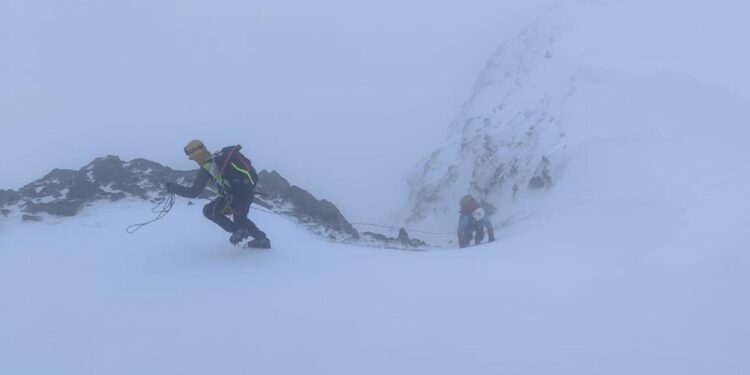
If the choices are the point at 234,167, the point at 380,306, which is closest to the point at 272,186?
the point at 234,167

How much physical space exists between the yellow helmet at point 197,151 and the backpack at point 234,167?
4.8 inches

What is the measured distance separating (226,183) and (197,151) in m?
0.47

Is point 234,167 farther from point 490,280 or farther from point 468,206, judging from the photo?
point 468,206

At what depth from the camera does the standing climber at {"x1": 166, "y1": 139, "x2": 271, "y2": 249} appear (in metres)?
7.46

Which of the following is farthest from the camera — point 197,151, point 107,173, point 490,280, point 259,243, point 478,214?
point 107,173

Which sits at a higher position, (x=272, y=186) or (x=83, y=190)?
(x=272, y=186)

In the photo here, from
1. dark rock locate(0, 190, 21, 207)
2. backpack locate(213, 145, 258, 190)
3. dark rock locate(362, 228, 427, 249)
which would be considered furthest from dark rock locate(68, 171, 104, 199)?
dark rock locate(362, 228, 427, 249)

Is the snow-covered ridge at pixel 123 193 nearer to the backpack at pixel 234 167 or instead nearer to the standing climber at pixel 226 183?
the standing climber at pixel 226 183

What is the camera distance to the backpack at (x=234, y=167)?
7.46 meters

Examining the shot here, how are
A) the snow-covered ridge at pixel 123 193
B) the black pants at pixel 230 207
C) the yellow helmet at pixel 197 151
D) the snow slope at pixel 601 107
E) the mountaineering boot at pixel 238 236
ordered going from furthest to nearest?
the snow-covered ridge at pixel 123 193 → the snow slope at pixel 601 107 → the mountaineering boot at pixel 238 236 → the black pants at pixel 230 207 → the yellow helmet at pixel 197 151

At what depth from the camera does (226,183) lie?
761 cm

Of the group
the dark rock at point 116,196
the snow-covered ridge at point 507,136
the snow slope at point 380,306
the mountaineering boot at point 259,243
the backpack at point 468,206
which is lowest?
the snow slope at point 380,306

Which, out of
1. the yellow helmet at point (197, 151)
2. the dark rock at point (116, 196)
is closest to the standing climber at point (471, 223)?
the yellow helmet at point (197, 151)

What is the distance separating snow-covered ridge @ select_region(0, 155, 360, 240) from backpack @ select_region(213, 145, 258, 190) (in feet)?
7.84
